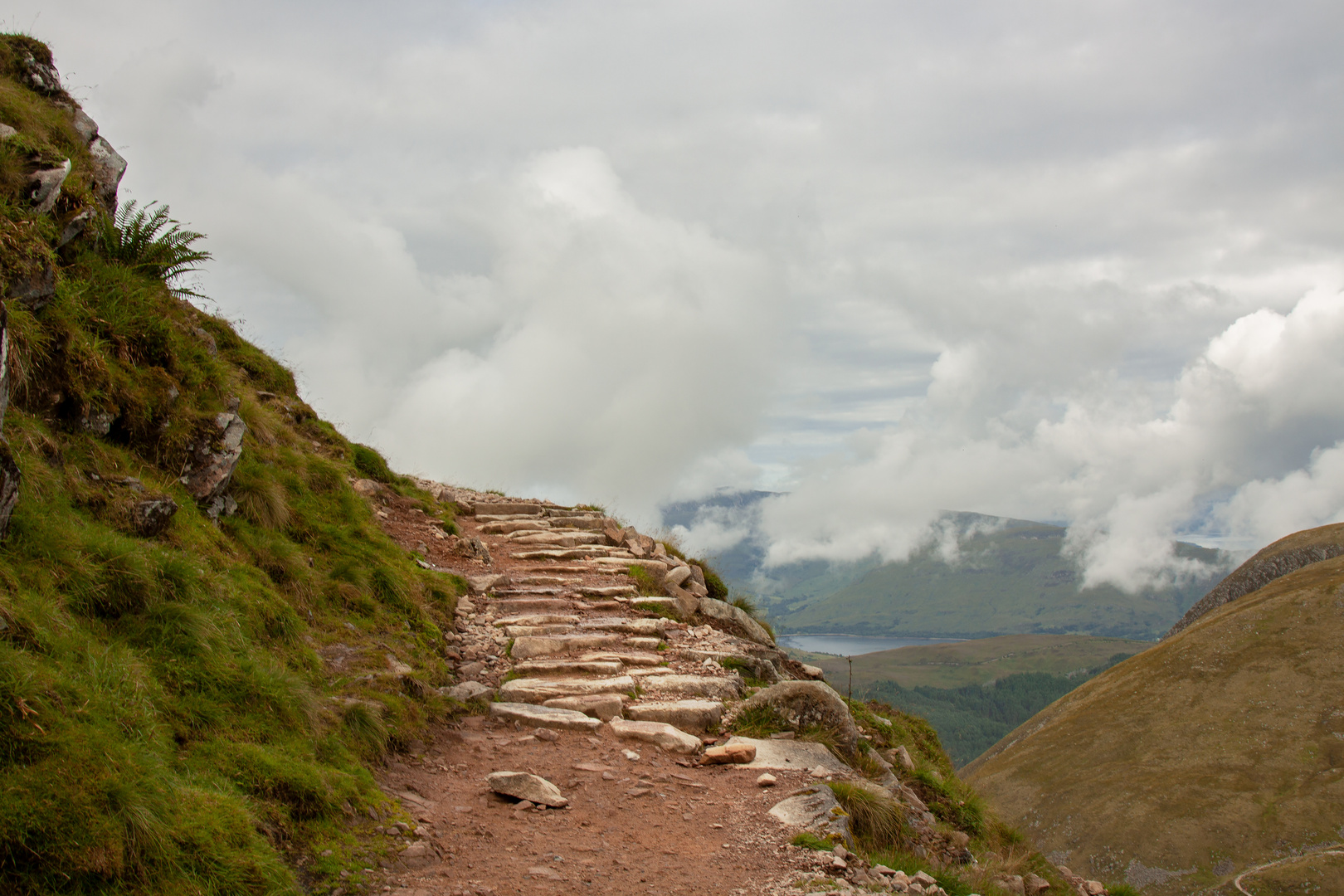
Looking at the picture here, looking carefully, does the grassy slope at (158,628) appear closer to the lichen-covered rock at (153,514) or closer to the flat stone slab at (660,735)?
the lichen-covered rock at (153,514)

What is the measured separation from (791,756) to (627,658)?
12.7 ft

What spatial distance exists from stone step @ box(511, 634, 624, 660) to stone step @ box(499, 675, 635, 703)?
0.95 m

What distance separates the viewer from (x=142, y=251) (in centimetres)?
1134

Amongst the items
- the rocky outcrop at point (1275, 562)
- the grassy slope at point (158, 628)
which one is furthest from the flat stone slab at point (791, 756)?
the rocky outcrop at point (1275, 562)

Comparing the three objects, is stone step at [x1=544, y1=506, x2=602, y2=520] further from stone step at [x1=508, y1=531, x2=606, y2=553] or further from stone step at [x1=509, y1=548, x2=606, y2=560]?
stone step at [x1=509, y1=548, x2=606, y2=560]

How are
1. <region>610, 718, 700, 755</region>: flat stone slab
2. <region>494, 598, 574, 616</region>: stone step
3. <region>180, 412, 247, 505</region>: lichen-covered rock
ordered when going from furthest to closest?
<region>494, 598, 574, 616</region>: stone step, <region>610, 718, 700, 755</region>: flat stone slab, <region>180, 412, 247, 505</region>: lichen-covered rock

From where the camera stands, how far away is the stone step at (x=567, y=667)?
12.8 meters

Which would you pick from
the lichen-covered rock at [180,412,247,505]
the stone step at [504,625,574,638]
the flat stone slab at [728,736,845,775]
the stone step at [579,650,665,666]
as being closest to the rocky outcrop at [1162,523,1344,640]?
the stone step at [579,650,665,666]

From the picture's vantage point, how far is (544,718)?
433 inches

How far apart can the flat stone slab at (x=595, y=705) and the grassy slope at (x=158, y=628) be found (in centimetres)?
198

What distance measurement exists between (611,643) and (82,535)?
28.4ft

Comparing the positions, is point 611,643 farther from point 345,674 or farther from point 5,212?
point 5,212

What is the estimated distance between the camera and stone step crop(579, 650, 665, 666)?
13.4 m

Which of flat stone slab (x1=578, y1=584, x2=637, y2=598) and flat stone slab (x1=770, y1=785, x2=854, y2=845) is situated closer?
flat stone slab (x1=770, y1=785, x2=854, y2=845)
